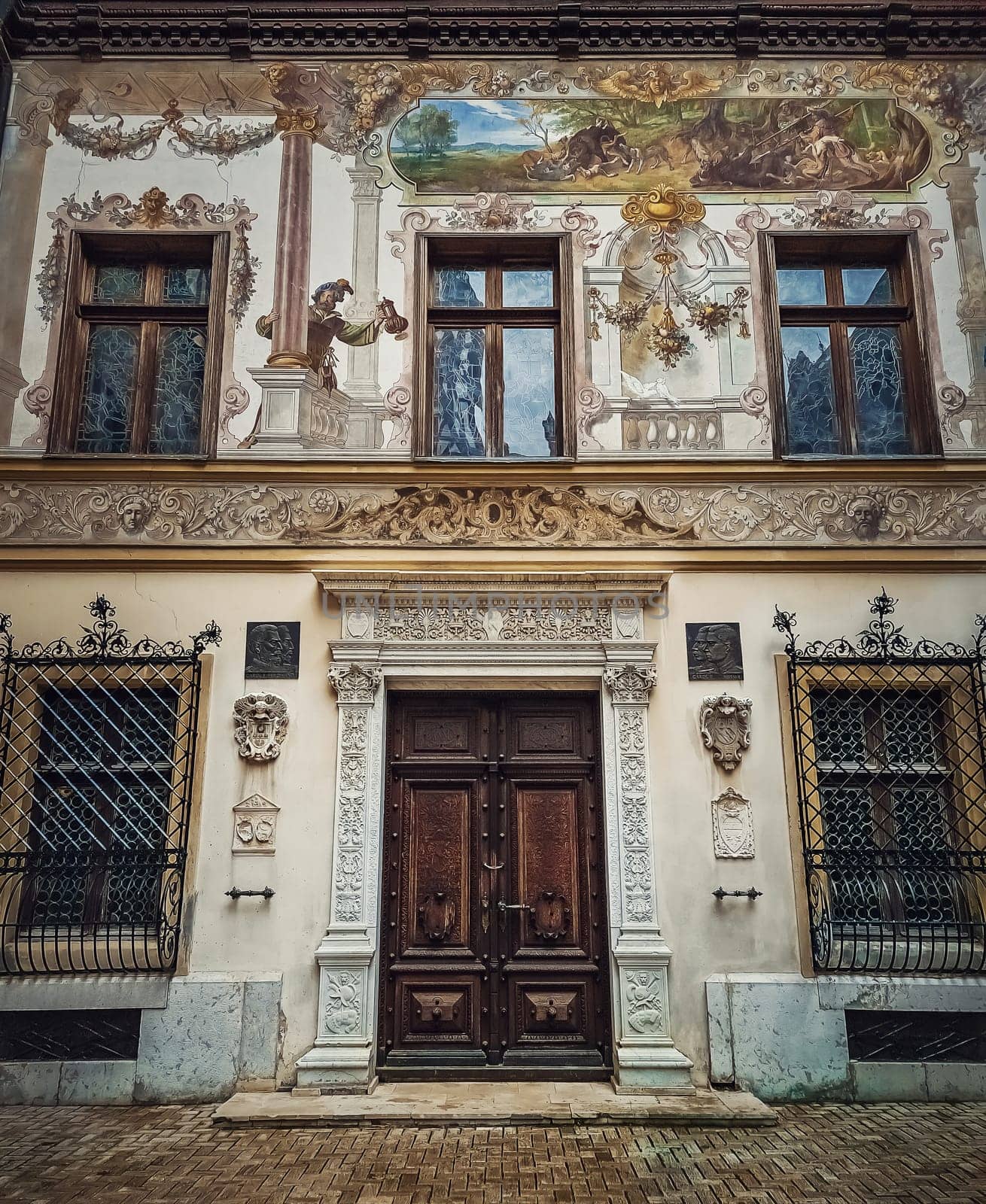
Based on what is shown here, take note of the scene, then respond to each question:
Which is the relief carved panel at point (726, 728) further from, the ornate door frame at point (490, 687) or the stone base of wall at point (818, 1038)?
the stone base of wall at point (818, 1038)

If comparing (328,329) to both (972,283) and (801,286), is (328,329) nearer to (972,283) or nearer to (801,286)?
(801,286)

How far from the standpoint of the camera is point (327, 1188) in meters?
4.71

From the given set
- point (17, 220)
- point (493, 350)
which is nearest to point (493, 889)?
point (493, 350)

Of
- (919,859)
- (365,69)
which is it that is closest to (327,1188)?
(919,859)

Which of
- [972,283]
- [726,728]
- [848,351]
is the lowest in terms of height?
[726,728]

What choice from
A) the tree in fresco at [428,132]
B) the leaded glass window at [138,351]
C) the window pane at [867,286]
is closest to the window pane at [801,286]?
the window pane at [867,286]

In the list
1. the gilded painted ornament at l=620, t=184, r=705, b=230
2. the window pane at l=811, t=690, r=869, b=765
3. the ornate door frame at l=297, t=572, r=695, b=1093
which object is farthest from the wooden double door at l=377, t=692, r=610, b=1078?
the gilded painted ornament at l=620, t=184, r=705, b=230

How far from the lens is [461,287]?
7.89 meters

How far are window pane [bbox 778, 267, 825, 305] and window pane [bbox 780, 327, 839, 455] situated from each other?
0.24 metres

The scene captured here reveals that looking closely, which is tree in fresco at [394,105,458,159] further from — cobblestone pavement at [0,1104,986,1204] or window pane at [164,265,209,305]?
cobblestone pavement at [0,1104,986,1204]

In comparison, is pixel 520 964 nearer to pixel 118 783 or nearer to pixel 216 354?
pixel 118 783

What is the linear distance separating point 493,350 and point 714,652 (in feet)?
Answer: 9.96

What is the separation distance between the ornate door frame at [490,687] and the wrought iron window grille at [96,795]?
3.55ft

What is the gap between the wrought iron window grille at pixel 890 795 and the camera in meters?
6.43
